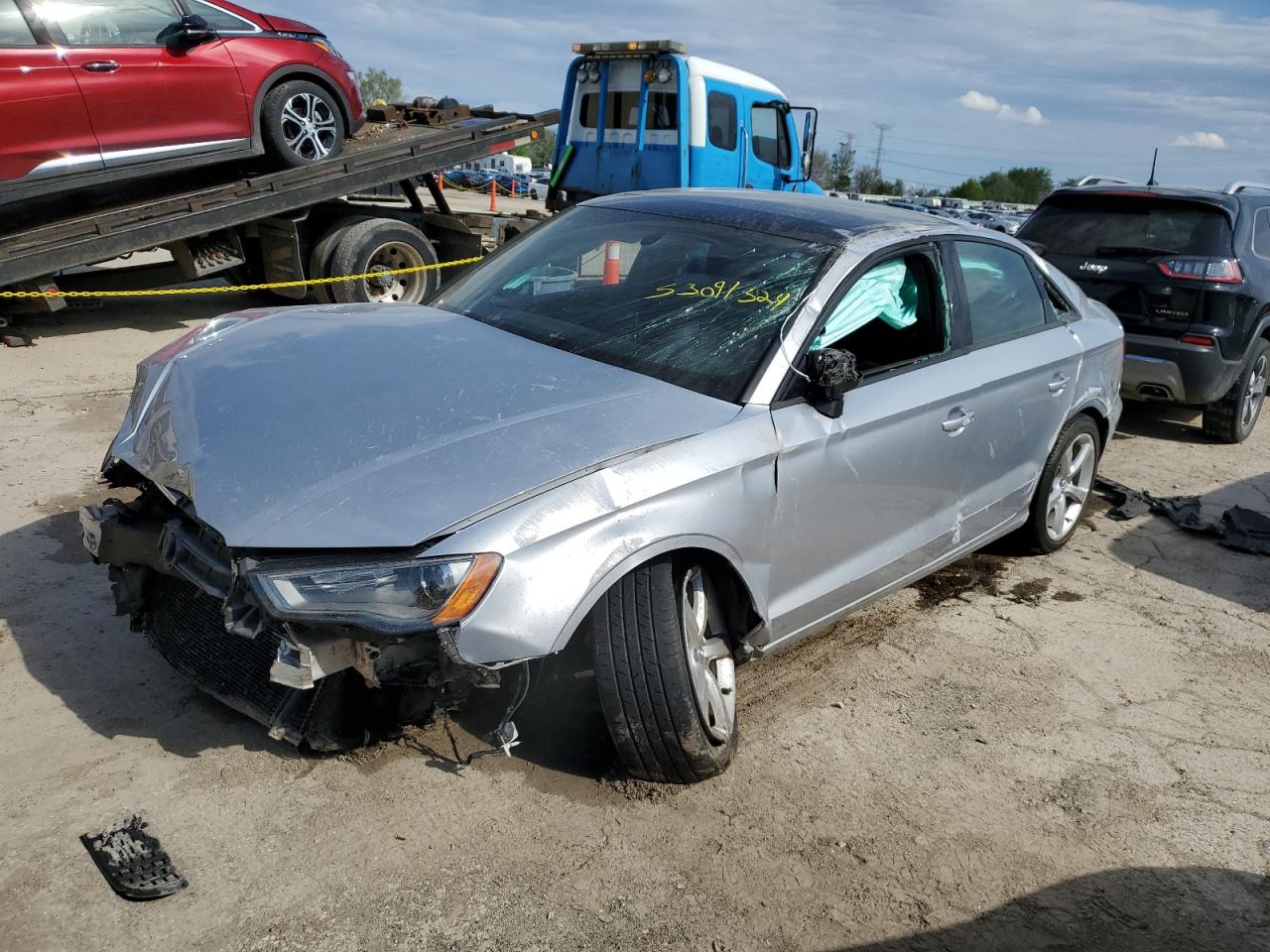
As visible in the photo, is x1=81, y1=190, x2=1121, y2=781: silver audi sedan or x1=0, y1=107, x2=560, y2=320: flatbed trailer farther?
x1=0, y1=107, x2=560, y2=320: flatbed trailer

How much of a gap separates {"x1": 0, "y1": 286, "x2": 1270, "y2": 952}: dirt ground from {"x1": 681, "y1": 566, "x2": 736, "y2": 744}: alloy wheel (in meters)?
0.22

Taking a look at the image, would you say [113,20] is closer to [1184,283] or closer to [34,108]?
[34,108]

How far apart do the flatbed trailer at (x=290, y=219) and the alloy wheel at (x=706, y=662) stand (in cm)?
615

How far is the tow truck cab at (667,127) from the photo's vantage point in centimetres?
1217

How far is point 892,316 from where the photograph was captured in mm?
3992

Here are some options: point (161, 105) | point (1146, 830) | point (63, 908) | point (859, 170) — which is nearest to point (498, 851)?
point (63, 908)

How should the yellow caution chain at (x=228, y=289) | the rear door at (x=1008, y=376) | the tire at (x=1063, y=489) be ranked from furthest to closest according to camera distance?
the yellow caution chain at (x=228, y=289) → the tire at (x=1063, y=489) → the rear door at (x=1008, y=376)

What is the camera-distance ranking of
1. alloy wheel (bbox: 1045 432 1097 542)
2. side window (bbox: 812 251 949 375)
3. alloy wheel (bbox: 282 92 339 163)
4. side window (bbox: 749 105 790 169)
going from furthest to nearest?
1. side window (bbox: 749 105 790 169)
2. alloy wheel (bbox: 282 92 339 163)
3. alloy wheel (bbox: 1045 432 1097 542)
4. side window (bbox: 812 251 949 375)

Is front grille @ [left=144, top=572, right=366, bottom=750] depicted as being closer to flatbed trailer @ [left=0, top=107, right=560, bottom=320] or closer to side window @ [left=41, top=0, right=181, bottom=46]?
flatbed trailer @ [left=0, top=107, right=560, bottom=320]

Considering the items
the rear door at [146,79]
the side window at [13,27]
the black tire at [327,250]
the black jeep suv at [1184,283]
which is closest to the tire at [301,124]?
the rear door at [146,79]

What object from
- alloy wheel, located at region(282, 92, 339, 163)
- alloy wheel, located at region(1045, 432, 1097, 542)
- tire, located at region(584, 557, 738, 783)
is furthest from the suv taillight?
alloy wheel, located at region(282, 92, 339, 163)

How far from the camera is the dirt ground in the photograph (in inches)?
105

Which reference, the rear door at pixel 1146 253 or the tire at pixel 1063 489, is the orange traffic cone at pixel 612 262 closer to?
the tire at pixel 1063 489

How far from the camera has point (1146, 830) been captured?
3244 mm
